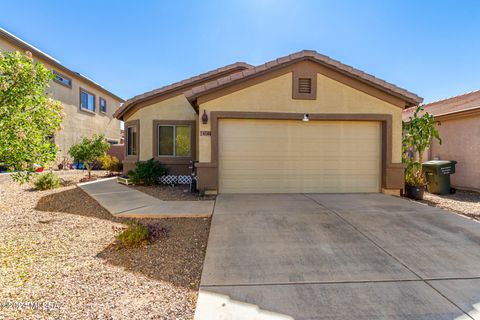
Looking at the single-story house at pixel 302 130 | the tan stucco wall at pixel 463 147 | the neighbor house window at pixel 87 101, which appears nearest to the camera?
the single-story house at pixel 302 130

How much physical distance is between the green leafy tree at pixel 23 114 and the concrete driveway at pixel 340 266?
133 inches

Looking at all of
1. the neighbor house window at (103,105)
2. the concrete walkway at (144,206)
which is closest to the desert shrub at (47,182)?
the concrete walkway at (144,206)

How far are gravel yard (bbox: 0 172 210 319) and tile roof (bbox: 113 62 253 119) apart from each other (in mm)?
5894

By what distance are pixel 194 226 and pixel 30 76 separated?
3.91 m

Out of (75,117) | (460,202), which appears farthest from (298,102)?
(75,117)

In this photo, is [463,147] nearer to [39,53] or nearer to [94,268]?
[94,268]

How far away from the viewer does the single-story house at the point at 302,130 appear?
7758mm

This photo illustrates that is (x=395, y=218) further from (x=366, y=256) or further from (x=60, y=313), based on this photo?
(x=60, y=313)

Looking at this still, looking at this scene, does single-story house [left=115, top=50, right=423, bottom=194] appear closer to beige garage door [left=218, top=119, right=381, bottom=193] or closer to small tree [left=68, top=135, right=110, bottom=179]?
beige garage door [left=218, top=119, right=381, bottom=193]

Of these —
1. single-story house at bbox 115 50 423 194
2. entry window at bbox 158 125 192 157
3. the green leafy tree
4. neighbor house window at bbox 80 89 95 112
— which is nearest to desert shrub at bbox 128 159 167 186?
entry window at bbox 158 125 192 157

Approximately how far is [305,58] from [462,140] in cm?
765

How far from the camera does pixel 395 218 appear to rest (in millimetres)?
5387

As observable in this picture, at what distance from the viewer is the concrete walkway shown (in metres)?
5.59

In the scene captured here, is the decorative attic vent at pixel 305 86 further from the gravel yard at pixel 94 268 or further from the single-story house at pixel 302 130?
the gravel yard at pixel 94 268
